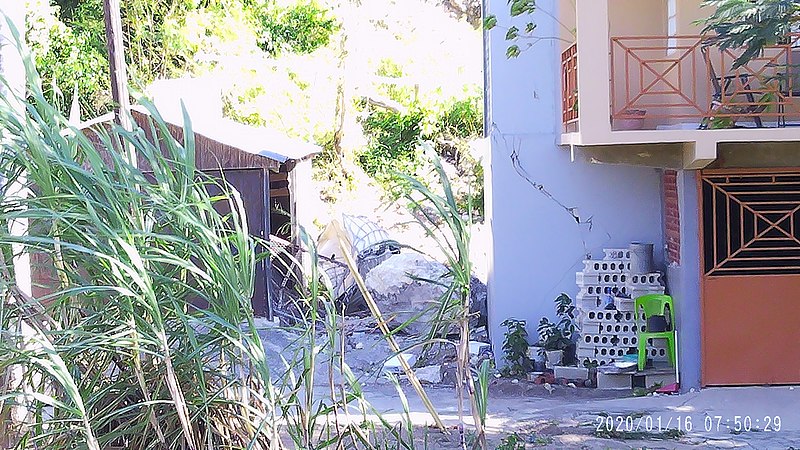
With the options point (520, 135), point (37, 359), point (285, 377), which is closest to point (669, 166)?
point (520, 135)

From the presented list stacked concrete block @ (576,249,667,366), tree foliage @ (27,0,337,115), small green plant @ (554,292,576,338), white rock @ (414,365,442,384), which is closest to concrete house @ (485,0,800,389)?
small green plant @ (554,292,576,338)

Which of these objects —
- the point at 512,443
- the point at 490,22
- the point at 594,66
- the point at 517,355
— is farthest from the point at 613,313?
the point at 512,443

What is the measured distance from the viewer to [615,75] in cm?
1015

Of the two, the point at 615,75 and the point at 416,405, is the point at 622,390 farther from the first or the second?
the point at 615,75

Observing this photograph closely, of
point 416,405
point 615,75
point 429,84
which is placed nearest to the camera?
point 416,405

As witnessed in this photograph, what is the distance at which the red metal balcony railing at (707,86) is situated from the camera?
852cm

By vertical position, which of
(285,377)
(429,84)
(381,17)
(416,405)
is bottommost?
(416,405)

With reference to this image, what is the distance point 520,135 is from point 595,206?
3.76 ft

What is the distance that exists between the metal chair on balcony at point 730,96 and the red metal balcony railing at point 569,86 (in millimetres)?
1261

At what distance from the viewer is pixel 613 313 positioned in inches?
399

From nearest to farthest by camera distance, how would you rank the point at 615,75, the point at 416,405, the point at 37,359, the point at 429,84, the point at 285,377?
the point at 37,359, the point at 285,377, the point at 416,405, the point at 615,75, the point at 429,84

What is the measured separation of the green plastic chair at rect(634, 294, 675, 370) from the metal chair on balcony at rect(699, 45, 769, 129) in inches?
76.3

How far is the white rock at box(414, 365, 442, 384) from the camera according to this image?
34.7 ft

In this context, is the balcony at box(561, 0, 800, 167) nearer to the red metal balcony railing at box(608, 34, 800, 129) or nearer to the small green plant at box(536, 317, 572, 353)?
the red metal balcony railing at box(608, 34, 800, 129)
